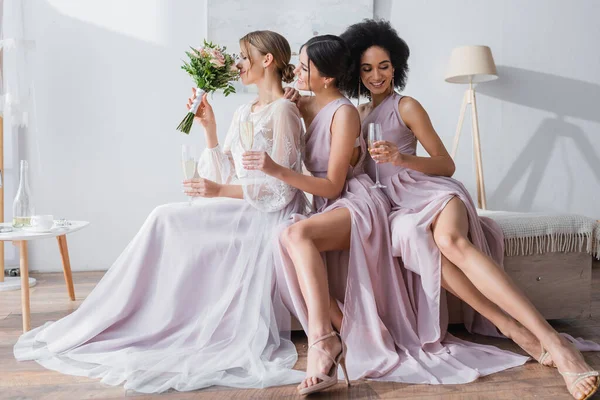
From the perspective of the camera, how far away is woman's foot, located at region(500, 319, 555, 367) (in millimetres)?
1927

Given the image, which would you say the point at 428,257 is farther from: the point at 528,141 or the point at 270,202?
the point at 528,141

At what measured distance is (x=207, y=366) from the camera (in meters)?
1.85

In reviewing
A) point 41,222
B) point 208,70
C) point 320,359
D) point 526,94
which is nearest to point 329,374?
point 320,359

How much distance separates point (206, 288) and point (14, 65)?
7.10 ft

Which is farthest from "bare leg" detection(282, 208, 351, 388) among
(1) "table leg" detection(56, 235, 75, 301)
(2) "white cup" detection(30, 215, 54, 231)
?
(1) "table leg" detection(56, 235, 75, 301)

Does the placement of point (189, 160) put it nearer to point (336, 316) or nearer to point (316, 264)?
point (316, 264)

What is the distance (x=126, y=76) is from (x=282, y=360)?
8.63 feet

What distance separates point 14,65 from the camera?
341 cm

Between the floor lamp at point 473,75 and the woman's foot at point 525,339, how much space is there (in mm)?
2016

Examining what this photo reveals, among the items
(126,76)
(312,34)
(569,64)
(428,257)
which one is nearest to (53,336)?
(428,257)

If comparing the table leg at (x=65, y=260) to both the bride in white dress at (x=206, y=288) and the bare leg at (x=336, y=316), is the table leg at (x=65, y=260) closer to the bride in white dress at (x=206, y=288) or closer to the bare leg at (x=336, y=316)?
the bride in white dress at (x=206, y=288)

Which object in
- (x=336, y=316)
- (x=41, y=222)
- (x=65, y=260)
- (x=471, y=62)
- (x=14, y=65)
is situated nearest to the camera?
(x=336, y=316)

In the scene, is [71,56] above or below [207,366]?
above

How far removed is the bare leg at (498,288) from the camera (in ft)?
5.65
